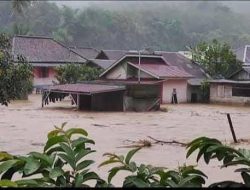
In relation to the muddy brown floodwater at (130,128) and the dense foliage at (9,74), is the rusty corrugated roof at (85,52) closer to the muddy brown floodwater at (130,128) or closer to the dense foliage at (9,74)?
the muddy brown floodwater at (130,128)

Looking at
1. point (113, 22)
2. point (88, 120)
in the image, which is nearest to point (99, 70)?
point (88, 120)

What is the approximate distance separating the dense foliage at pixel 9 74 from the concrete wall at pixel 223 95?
75.1 feet

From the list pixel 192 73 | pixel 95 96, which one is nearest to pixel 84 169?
pixel 95 96

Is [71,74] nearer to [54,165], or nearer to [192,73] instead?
[192,73]

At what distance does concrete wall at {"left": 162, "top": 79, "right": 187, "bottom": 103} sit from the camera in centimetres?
3628

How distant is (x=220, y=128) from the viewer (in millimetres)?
21797

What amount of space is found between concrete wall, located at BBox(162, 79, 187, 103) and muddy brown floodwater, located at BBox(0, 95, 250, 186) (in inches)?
204

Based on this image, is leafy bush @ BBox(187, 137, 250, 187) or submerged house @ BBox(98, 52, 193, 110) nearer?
leafy bush @ BBox(187, 137, 250, 187)

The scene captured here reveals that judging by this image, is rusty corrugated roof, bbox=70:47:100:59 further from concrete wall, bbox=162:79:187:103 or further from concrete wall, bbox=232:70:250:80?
concrete wall, bbox=232:70:250:80

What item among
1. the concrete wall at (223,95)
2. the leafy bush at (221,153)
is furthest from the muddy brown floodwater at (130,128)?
the leafy bush at (221,153)

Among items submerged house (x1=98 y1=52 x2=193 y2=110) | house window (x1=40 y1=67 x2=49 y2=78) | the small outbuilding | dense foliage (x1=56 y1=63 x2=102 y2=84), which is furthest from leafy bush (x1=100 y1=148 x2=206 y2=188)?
house window (x1=40 y1=67 x2=49 y2=78)

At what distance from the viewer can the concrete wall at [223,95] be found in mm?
34872

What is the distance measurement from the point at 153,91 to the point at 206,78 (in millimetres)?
8459

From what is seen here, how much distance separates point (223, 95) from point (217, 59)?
14.7 ft
